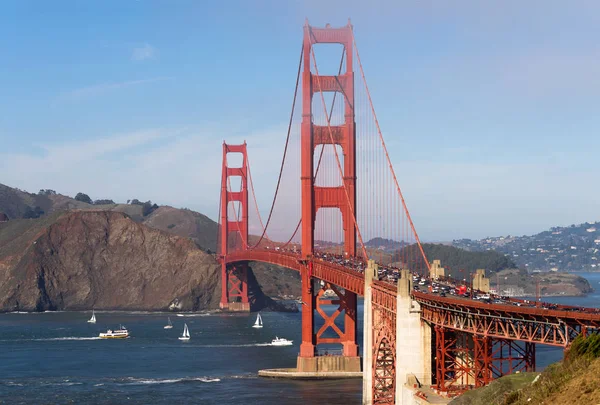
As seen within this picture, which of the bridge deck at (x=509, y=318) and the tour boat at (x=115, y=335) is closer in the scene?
the bridge deck at (x=509, y=318)

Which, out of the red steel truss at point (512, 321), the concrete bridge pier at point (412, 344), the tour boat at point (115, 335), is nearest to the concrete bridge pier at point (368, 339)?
the concrete bridge pier at point (412, 344)

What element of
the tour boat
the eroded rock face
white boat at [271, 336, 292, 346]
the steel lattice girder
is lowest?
white boat at [271, 336, 292, 346]

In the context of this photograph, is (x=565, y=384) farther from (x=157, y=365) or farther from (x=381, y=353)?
(x=157, y=365)

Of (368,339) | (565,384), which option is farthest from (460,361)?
(565,384)

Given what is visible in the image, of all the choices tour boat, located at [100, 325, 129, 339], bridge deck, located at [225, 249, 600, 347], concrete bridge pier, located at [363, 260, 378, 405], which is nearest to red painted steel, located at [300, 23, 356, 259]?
concrete bridge pier, located at [363, 260, 378, 405]

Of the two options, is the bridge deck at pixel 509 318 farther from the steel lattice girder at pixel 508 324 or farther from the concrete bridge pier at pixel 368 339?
the concrete bridge pier at pixel 368 339

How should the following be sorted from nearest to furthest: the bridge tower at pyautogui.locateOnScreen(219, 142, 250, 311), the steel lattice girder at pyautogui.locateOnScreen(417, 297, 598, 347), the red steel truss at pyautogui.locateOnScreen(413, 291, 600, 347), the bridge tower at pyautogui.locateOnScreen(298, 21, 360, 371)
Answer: the red steel truss at pyautogui.locateOnScreen(413, 291, 600, 347), the steel lattice girder at pyautogui.locateOnScreen(417, 297, 598, 347), the bridge tower at pyautogui.locateOnScreen(298, 21, 360, 371), the bridge tower at pyautogui.locateOnScreen(219, 142, 250, 311)

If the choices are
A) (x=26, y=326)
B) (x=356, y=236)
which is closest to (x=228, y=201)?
(x=26, y=326)

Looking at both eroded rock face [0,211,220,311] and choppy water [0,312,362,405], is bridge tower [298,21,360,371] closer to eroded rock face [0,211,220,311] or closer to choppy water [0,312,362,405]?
choppy water [0,312,362,405]
